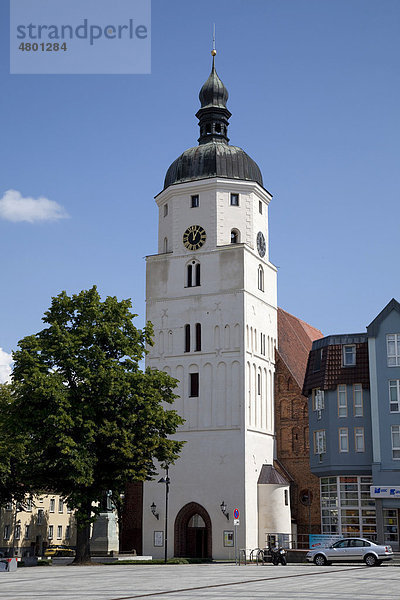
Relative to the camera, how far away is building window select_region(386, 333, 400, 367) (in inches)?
1933

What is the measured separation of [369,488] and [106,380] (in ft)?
58.2

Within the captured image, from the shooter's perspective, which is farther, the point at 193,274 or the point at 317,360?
the point at 193,274

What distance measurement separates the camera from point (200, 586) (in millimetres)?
24391

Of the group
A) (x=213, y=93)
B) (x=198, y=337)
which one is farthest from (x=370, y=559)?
(x=213, y=93)

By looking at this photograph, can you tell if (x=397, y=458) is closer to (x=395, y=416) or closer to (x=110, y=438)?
(x=395, y=416)

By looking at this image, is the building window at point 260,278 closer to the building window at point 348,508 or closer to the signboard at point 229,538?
the building window at point 348,508

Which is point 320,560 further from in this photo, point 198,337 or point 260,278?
point 260,278

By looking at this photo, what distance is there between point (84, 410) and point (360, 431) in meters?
17.6

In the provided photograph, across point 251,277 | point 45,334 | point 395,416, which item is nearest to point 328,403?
point 395,416

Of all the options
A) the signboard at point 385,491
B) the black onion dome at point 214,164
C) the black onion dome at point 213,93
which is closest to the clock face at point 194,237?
the black onion dome at point 214,164

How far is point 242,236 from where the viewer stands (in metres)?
57.9

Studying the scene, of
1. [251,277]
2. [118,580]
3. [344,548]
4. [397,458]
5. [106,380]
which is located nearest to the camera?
[118,580]

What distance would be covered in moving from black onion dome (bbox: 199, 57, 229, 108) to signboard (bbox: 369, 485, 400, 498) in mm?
30403

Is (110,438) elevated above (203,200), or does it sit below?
below
